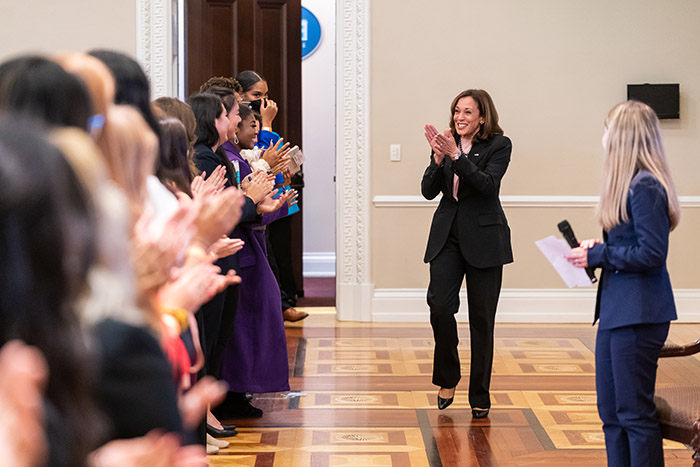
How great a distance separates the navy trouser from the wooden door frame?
3.83 m

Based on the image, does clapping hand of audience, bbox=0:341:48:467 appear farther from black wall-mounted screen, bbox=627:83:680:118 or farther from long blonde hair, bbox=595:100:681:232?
black wall-mounted screen, bbox=627:83:680:118

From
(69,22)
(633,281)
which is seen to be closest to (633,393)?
(633,281)

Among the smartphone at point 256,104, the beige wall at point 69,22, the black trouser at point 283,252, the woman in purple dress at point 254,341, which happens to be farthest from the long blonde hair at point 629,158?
the beige wall at point 69,22

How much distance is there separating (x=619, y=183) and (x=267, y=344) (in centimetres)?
196

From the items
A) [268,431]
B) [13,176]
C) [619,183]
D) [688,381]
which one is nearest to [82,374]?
[13,176]

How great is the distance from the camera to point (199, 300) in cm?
161

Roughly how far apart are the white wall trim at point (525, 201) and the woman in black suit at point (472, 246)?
222cm

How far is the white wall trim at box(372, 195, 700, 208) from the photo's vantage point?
6.46 m

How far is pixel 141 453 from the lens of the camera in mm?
959

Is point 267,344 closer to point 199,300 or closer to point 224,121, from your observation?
point 224,121

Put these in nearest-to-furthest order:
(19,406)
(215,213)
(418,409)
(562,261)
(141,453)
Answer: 1. (19,406)
2. (141,453)
3. (215,213)
4. (562,261)
5. (418,409)

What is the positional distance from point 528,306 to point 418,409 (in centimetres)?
247

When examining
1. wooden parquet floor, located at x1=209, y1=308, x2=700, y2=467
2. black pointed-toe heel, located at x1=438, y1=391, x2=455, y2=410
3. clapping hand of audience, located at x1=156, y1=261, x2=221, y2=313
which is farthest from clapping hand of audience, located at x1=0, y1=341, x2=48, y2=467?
black pointed-toe heel, located at x1=438, y1=391, x2=455, y2=410

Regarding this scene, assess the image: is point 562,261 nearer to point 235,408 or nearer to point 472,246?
point 472,246
